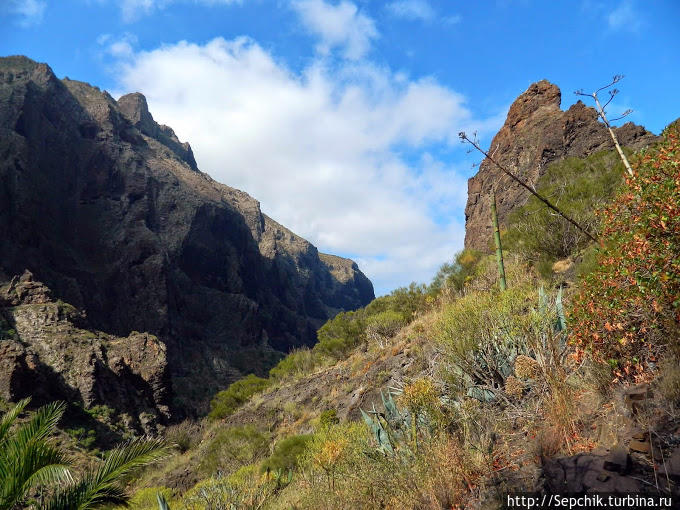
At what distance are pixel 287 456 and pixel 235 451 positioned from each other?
3.85 m

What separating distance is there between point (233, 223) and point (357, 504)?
280 ft

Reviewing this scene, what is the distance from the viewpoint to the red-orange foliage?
3658 mm

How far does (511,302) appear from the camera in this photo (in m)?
6.26

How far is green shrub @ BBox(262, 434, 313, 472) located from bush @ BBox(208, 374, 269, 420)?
564 inches

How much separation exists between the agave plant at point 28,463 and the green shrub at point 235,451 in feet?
22.1

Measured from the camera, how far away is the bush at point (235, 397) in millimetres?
22828

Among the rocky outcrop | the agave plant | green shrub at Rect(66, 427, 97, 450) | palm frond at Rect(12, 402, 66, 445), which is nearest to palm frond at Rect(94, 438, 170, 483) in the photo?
the agave plant

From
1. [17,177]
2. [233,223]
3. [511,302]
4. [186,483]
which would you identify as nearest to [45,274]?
[17,177]

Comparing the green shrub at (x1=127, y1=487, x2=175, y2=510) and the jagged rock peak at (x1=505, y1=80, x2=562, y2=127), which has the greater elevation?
the jagged rock peak at (x1=505, y1=80, x2=562, y2=127)

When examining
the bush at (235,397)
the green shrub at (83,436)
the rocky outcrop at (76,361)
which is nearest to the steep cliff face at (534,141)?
the bush at (235,397)

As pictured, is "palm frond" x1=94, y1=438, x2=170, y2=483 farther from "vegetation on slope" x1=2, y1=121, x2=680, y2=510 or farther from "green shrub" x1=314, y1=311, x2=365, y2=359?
"green shrub" x1=314, y1=311, x2=365, y2=359

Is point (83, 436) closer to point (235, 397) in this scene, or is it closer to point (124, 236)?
point (235, 397)

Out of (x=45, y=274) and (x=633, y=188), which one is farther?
(x=45, y=274)

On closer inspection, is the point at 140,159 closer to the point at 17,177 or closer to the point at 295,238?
the point at 17,177
